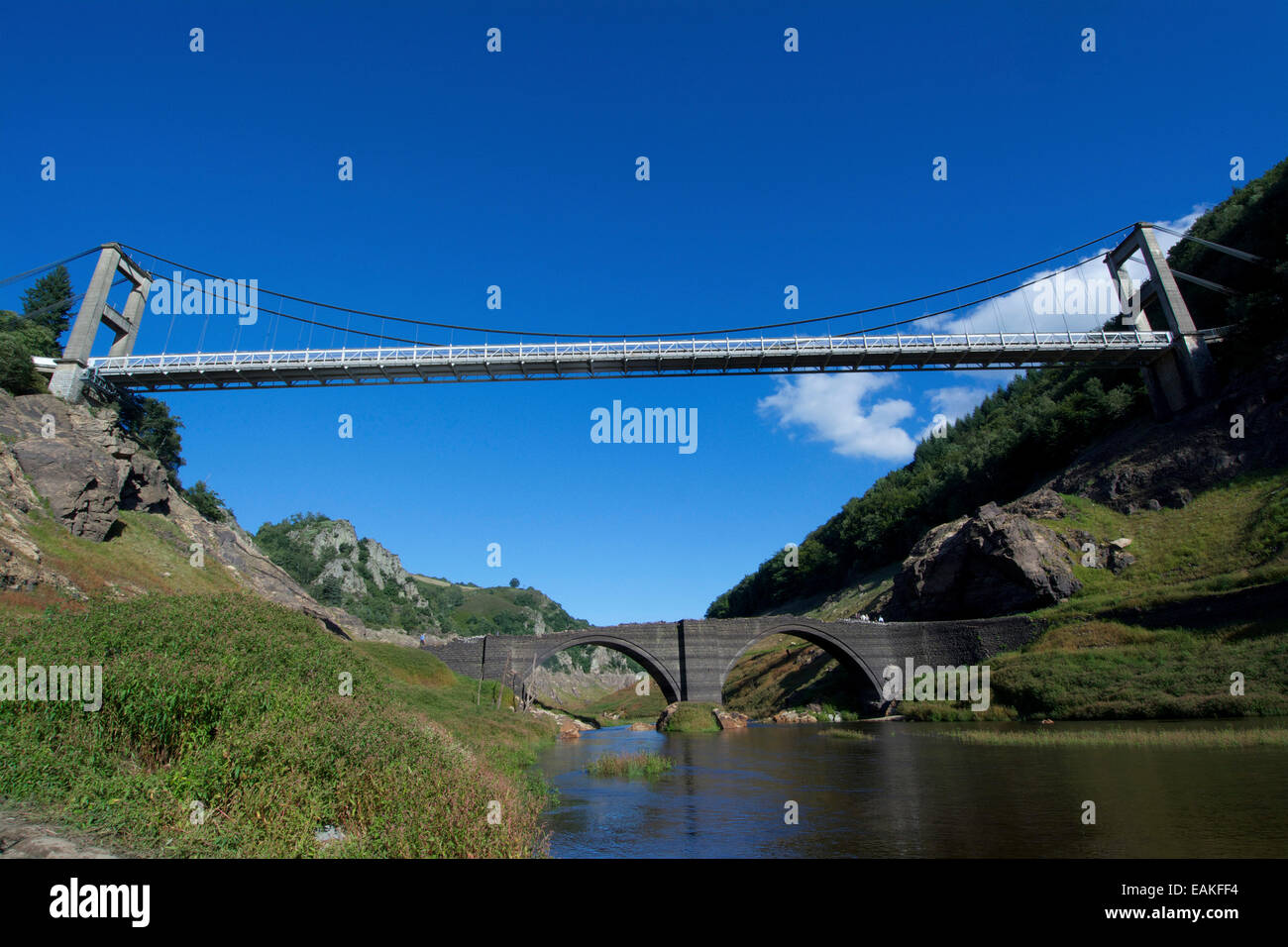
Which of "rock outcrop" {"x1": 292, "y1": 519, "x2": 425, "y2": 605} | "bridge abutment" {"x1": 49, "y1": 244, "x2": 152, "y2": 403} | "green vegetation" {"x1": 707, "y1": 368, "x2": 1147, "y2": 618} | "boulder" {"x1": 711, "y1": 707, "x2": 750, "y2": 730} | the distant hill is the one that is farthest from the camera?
"rock outcrop" {"x1": 292, "y1": 519, "x2": 425, "y2": 605}

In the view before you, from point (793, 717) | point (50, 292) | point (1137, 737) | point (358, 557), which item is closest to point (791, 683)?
point (793, 717)

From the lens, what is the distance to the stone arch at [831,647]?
5253 cm

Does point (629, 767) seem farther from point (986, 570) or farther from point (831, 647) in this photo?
point (986, 570)

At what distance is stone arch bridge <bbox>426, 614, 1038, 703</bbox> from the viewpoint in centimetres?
5175

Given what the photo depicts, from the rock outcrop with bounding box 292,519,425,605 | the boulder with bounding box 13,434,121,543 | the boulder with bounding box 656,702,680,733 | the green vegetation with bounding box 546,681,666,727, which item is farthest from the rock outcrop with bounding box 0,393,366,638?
the rock outcrop with bounding box 292,519,425,605

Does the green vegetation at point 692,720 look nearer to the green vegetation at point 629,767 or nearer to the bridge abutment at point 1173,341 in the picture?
the green vegetation at point 629,767

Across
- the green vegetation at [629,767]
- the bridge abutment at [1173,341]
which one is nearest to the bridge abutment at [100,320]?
the green vegetation at [629,767]

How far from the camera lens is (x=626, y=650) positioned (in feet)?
186

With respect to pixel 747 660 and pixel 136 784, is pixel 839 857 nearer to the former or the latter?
pixel 136 784

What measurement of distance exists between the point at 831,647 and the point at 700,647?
10.7 meters

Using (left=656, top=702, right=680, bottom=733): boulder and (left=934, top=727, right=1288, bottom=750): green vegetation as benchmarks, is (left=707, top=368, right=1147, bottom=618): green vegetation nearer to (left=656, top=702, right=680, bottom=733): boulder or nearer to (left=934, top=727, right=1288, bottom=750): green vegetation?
(left=934, top=727, right=1288, bottom=750): green vegetation

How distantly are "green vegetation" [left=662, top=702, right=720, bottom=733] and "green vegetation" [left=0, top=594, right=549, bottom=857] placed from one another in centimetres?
3698
